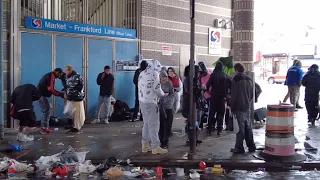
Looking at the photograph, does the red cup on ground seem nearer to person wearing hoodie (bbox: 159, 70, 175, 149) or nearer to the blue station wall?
person wearing hoodie (bbox: 159, 70, 175, 149)

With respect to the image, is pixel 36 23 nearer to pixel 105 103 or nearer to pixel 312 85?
pixel 105 103

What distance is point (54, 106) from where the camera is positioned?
499 inches

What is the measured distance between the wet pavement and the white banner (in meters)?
6.01

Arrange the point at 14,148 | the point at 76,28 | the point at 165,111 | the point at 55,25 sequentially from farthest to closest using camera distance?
the point at 76,28 < the point at 55,25 < the point at 165,111 < the point at 14,148

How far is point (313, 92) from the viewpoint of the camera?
13.2 metres

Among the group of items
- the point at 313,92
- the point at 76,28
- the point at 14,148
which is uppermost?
the point at 76,28

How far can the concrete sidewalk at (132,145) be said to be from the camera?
8.12 metres

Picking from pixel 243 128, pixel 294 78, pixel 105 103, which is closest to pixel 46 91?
pixel 105 103

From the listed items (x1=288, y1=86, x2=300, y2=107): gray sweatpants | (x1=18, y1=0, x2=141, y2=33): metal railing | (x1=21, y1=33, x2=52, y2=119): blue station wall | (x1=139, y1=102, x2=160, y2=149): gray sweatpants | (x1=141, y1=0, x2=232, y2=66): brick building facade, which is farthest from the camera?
(x1=288, y1=86, x2=300, y2=107): gray sweatpants

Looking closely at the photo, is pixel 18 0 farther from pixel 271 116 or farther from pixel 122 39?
pixel 271 116

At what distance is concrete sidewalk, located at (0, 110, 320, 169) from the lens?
26.6 ft

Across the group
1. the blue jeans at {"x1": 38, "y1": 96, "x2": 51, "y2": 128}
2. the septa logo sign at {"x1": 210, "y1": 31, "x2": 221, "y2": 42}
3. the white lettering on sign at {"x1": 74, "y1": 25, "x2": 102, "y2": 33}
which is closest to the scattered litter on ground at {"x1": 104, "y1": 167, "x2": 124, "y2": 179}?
the blue jeans at {"x1": 38, "y1": 96, "x2": 51, "y2": 128}

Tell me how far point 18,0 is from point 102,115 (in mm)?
4459

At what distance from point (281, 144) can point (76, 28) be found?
305 inches
